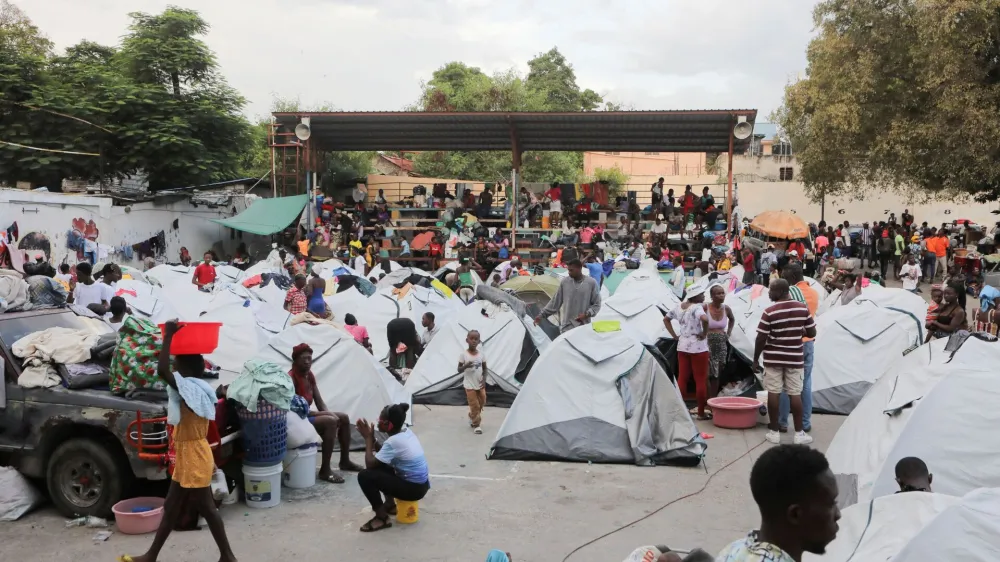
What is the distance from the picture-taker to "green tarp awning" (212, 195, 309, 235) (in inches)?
975

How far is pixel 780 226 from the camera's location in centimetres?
2148

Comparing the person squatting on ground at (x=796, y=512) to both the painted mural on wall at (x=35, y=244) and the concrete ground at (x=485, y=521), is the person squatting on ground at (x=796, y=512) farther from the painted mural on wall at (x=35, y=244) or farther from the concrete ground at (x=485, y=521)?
the painted mural on wall at (x=35, y=244)

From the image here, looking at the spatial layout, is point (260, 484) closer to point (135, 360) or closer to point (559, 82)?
point (135, 360)

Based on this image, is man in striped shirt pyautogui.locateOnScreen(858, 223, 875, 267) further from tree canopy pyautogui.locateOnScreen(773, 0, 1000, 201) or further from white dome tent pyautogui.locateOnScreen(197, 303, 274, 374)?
white dome tent pyautogui.locateOnScreen(197, 303, 274, 374)

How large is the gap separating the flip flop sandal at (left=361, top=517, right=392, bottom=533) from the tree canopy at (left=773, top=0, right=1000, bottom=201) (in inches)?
656

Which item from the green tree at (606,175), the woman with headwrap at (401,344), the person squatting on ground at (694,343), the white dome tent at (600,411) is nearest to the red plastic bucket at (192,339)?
the white dome tent at (600,411)

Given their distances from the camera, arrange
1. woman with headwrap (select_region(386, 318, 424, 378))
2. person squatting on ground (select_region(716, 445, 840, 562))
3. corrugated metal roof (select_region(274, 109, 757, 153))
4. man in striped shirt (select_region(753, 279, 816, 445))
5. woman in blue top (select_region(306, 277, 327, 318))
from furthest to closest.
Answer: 1. corrugated metal roof (select_region(274, 109, 757, 153))
2. woman in blue top (select_region(306, 277, 327, 318))
3. woman with headwrap (select_region(386, 318, 424, 378))
4. man in striped shirt (select_region(753, 279, 816, 445))
5. person squatting on ground (select_region(716, 445, 840, 562))

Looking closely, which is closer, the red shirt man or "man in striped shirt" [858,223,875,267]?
the red shirt man

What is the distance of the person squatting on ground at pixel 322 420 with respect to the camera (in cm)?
714

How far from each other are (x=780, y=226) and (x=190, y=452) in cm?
1876

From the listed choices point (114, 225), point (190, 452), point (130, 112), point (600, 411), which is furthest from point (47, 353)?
point (130, 112)

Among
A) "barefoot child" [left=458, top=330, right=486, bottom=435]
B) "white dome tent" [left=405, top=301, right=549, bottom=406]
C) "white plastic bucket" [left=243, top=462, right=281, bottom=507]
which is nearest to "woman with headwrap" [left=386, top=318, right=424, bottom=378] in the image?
"white dome tent" [left=405, top=301, right=549, bottom=406]

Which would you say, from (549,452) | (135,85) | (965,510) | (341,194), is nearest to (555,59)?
(341,194)

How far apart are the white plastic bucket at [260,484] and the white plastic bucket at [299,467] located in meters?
0.36
